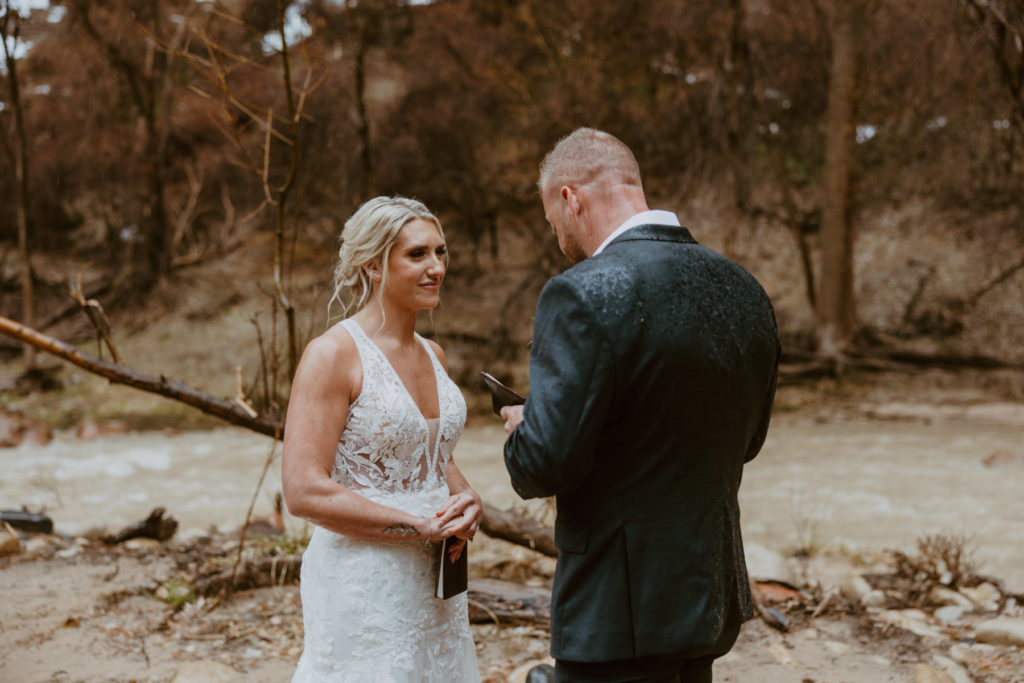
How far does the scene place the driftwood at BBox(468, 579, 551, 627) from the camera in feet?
15.4

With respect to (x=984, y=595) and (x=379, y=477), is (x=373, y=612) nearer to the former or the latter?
(x=379, y=477)

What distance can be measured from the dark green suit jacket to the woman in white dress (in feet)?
1.97

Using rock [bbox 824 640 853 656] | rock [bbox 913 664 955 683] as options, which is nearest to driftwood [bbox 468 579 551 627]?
rock [bbox 824 640 853 656]

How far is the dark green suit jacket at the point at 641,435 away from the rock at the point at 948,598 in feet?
11.5

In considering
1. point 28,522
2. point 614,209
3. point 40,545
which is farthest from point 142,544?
point 614,209

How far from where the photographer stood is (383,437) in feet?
8.46

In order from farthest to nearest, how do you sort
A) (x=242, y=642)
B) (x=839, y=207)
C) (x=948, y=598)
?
(x=839, y=207) < (x=948, y=598) < (x=242, y=642)

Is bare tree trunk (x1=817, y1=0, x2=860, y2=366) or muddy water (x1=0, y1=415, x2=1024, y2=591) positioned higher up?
bare tree trunk (x1=817, y1=0, x2=860, y2=366)

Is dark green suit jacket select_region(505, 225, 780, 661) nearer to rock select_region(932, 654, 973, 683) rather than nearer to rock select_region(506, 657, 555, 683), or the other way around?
rock select_region(506, 657, 555, 683)

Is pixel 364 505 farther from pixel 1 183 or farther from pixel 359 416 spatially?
pixel 1 183

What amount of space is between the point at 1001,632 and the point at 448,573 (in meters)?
3.13

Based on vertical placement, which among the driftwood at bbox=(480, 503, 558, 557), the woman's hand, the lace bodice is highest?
the lace bodice

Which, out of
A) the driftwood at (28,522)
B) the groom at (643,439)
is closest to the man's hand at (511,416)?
the groom at (643,439)

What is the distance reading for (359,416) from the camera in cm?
255
